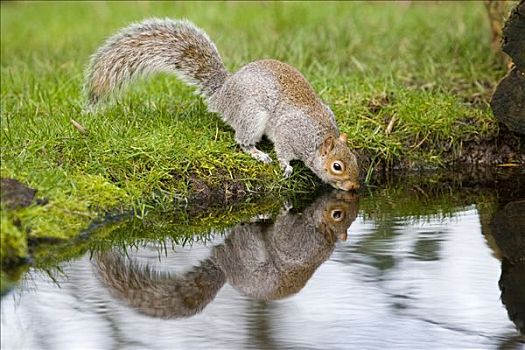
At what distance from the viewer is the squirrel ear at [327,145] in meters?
6.06

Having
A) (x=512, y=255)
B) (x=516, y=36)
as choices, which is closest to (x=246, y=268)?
(x=512, y=255)

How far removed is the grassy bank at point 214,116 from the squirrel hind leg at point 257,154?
5 centimetres

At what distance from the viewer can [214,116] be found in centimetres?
680

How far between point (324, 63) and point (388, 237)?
135 inches

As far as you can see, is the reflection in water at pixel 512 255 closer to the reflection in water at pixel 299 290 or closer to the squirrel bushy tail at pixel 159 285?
the reflection in water at pixel 299 290

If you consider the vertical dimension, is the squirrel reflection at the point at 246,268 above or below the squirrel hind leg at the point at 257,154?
below

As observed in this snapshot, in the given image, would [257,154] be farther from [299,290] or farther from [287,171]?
[299,290]

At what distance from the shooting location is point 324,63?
845 cm

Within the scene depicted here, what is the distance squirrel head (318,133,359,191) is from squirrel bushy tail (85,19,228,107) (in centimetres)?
98

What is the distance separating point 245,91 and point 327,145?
652mm

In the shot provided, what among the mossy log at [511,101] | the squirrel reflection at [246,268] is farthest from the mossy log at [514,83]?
the squirrel reflection at [246,268]

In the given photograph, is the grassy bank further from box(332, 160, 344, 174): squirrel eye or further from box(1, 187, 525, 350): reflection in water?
box(1, 187, 525, 350): reflection in water

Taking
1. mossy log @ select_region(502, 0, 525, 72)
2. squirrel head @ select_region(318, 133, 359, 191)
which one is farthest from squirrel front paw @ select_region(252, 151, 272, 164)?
mossy log @ select_region(502, 0, 525, 72)

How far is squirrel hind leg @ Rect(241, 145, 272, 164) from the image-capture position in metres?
6.26
